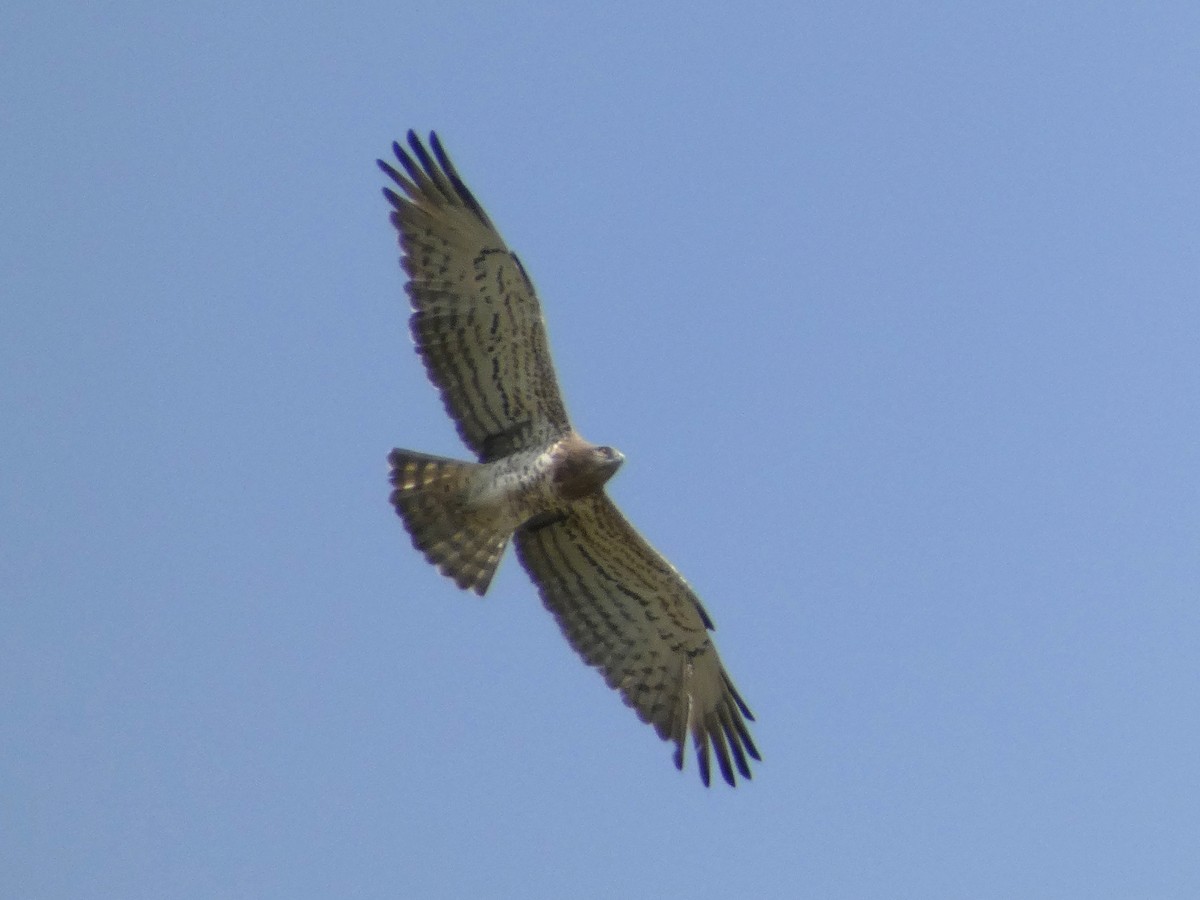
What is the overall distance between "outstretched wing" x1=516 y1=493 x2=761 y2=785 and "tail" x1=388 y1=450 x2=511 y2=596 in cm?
50

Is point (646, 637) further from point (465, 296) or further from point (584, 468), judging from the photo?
point (465, 296)

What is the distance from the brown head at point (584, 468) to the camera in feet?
40.9

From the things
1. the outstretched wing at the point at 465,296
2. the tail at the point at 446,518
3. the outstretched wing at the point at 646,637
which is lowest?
the outstretched wing at the point at 646,637

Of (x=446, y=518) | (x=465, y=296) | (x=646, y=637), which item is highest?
(x=465, y=296)

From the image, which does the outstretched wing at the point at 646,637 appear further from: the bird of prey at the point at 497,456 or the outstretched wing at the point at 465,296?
the outstretched wing at the point at 465,296

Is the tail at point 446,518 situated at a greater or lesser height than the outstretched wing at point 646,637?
greater

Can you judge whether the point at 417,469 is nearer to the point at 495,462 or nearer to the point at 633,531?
the point at 495,462

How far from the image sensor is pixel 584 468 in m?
12.5

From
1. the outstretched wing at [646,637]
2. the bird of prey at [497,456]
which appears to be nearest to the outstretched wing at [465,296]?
the bird of prey at [497,456]

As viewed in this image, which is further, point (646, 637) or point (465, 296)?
point (646, 637)

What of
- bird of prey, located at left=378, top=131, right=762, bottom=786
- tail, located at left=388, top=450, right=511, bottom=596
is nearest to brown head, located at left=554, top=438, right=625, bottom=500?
bird of prey, located at left=378, top=131, right=762, bottom=786

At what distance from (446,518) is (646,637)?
5.18ft

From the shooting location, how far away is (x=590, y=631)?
13.3 metres

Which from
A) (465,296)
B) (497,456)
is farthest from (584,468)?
(465,296)
